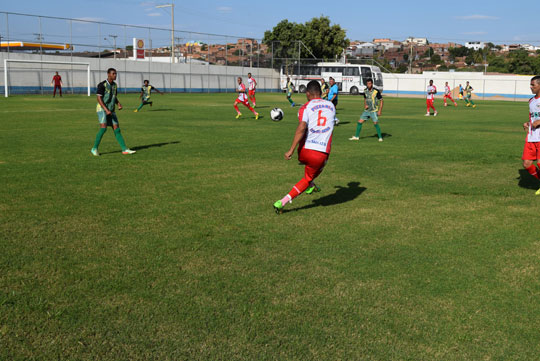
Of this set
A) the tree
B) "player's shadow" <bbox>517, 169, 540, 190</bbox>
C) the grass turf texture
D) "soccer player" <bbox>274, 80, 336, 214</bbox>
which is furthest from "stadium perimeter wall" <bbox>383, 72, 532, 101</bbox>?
"soccer player" <bbox>274, 80, 336, 214</bbox>

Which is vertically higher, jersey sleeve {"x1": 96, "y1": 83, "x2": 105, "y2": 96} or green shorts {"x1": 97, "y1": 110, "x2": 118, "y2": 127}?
jersey sleeve {"x1": 96, "y1": 83, "x2": 105, "y2": 96}

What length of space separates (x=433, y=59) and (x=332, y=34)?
382 feet

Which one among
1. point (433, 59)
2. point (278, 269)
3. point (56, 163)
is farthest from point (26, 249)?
point (433, 59)

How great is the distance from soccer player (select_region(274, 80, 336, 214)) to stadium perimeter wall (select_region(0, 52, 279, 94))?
131ft

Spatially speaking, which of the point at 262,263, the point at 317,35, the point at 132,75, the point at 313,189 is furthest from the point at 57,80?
the point at 317,35

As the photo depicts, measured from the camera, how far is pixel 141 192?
27.4 ft

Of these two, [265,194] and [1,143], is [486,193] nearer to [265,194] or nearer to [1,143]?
[265,194]

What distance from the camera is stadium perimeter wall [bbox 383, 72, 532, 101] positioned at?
62.7m

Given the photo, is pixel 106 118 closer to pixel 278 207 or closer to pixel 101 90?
pixel 101 90

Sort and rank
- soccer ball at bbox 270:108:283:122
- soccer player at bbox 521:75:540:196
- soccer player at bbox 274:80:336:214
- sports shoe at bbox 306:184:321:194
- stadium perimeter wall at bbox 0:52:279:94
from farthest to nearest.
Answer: stadium perimeter wall at bbox 0:52:279:94 → soccer ball at bbox 270:108:283:122 → soccer player at bbox 521:75:540:196 → sports shoe at bbox 306:184:321:194 → soccer player at bbox 274:80:336:214

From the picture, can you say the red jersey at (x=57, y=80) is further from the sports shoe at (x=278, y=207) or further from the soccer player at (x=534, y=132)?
the soccer player at (x=534, y=132)

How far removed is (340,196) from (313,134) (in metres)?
1.69

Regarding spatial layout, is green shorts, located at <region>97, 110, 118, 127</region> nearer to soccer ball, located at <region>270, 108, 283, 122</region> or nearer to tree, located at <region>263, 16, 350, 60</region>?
soccer ball, located at <region>270, 108, 283, 122</region>

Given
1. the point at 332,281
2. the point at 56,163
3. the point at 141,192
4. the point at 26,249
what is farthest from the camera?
the point at 56,163
